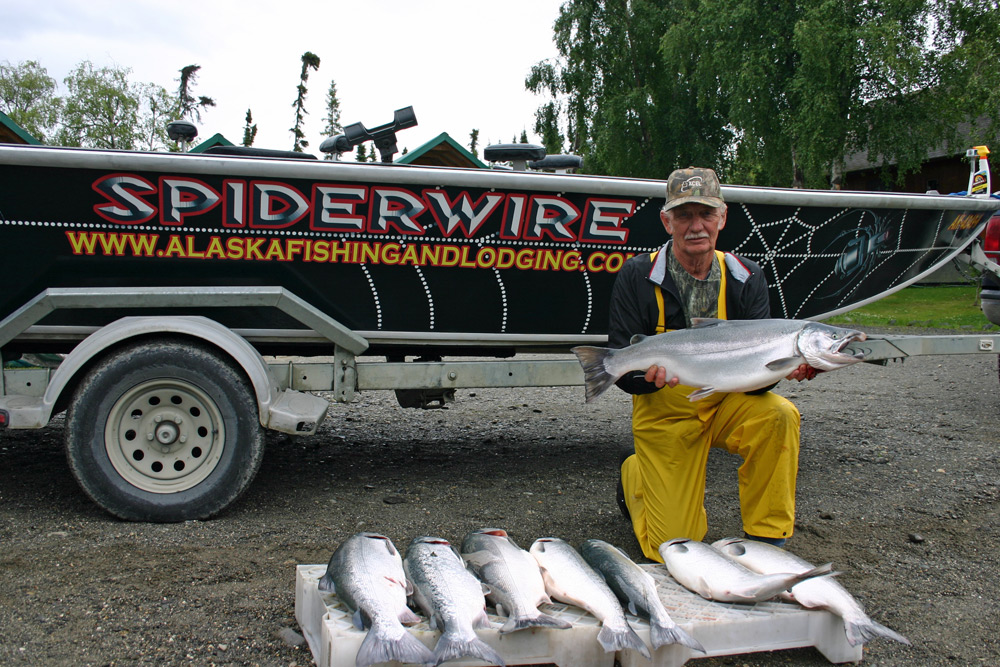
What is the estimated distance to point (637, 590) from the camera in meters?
2.54

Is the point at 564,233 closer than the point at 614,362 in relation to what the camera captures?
No

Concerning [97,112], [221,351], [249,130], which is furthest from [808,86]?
[249,130]

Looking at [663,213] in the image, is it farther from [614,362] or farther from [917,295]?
[917,295]

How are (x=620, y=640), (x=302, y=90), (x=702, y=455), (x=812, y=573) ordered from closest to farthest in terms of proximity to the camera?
(x=620, y=640) < (x=812, y=573) < (x=702, y=455) < (x=302, y=90)

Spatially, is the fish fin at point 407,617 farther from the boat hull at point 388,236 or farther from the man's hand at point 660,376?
the boat hull at point 388,236

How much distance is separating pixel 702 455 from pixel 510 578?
1.20 m

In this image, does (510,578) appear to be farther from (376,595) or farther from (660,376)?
(660,376)

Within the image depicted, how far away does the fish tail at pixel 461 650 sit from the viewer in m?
2.13

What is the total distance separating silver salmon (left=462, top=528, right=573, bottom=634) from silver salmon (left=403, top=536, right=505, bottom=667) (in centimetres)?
7

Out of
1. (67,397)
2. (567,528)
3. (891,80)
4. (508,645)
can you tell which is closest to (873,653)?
(508,645)

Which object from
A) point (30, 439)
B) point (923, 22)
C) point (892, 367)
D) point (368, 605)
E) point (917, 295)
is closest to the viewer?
point (368, 605)

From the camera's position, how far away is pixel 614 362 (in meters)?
3.01

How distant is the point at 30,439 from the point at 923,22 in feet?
79.6

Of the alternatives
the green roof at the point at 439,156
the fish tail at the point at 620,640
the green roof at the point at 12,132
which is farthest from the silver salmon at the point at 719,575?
the green roof at the point at 12,132
